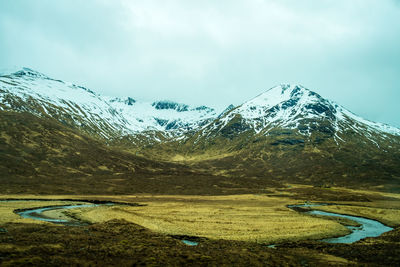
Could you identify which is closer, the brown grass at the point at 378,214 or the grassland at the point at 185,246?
the grassland at the point at 185,246

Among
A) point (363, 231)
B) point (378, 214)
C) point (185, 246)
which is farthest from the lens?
point (378, 214)

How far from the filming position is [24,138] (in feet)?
633

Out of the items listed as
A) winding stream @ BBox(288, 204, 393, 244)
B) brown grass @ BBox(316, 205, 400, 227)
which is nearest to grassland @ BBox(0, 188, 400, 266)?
winding stream @ BBox(288, 204, 393, 244)

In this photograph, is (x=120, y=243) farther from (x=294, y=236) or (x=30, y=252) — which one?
(x=294, y=236)

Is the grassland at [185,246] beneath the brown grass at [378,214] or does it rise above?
above

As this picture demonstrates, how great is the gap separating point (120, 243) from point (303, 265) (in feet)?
79.2

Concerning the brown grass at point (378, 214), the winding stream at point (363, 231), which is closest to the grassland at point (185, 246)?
the winding stream at point (363, 231)

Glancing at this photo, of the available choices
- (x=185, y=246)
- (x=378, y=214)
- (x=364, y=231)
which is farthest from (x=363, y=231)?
(x=185, y=246)

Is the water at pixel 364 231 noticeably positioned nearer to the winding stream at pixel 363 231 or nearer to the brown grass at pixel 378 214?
the winding stream at pixel 363 231

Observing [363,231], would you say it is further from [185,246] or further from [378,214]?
[185,246]

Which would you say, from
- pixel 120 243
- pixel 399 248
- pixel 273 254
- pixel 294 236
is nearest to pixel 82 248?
pixel 120 243

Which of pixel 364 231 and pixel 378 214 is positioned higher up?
pixel 378 214

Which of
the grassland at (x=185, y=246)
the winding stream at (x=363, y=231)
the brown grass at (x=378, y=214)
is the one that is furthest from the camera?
the brown grass at (x=378, y=214)

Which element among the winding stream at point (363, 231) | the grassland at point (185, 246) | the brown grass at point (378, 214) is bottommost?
the winding stream at point (363, 231)
